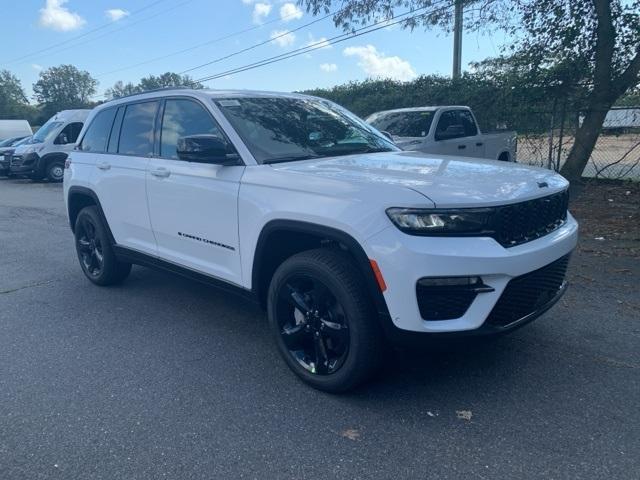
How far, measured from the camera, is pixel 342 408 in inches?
123

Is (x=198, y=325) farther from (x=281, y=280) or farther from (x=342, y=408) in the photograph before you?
(x=342, y=408)

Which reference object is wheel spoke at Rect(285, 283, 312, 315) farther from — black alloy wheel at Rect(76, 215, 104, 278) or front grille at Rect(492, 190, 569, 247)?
black alloy wheel at Rect(76, 215, 104, 278)

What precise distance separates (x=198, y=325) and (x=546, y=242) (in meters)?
2.78

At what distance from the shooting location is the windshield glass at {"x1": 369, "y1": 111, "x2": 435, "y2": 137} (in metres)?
10.0

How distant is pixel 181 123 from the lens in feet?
14.2

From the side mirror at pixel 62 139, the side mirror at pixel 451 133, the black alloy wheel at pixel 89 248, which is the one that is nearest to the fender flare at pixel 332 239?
the black alloy wheel at pixel 89 248

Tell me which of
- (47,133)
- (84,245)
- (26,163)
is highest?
(47,133)

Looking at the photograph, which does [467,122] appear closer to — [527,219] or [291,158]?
[291,158]

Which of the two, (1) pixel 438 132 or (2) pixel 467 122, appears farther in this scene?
(2) pixel 467 122

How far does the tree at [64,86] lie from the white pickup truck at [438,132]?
112 metres

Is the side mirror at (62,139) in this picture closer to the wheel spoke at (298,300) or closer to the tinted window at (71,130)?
the tinted window at (71,130)

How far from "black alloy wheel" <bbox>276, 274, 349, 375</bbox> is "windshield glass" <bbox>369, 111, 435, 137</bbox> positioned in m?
7.14

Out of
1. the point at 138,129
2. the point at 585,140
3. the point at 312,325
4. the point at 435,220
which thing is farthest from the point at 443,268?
the point at 585,140

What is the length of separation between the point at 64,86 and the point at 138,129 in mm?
122924
